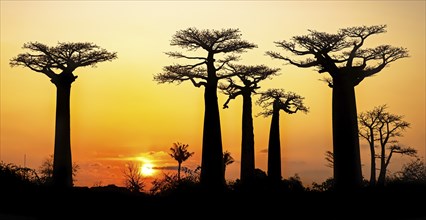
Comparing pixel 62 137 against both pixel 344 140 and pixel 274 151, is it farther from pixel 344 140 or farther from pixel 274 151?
pixel 344 140

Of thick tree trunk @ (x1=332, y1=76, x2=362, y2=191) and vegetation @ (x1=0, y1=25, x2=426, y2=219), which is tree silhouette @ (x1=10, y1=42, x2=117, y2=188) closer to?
vegetation @ (x1=0, y1=25, x2=426, y2=219)

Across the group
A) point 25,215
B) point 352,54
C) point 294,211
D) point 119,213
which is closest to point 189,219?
point 119,213

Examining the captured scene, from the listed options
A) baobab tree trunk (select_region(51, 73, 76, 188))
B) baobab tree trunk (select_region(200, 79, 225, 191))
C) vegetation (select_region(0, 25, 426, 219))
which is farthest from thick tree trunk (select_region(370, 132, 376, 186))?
baobab tree trunk (select_region(51, 73, 76, 188))

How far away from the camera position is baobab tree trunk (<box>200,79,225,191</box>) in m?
33.0

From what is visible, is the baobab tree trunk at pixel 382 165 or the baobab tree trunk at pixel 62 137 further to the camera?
the baobab tree trunk at pixel 382 165

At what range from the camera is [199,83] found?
3425 centimetres

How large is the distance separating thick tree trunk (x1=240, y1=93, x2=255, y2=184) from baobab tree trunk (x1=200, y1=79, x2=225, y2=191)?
788 cm

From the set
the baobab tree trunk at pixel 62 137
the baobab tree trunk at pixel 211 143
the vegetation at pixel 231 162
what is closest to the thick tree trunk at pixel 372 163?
the vegetation at pixel 231 162

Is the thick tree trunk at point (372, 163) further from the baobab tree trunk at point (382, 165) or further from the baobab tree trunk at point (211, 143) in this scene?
the baobab tree trunk at point (211, 143)

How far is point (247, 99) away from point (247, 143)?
115 inches

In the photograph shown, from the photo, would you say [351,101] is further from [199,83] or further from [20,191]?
[20,191]

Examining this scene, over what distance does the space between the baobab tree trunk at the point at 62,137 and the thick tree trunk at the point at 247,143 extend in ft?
37.8

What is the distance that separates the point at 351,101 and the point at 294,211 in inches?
521

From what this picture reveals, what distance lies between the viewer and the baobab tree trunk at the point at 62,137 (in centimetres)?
3478
